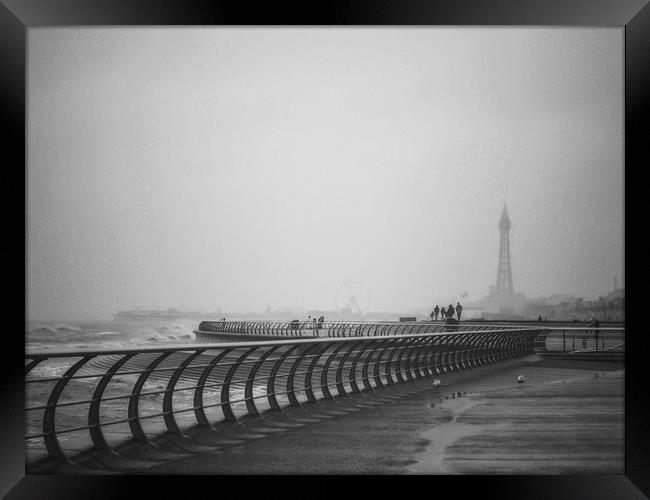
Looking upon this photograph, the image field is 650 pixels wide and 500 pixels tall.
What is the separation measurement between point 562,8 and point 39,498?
6950 mm

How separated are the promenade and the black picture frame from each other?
0.28 meters

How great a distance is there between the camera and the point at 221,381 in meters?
14.0

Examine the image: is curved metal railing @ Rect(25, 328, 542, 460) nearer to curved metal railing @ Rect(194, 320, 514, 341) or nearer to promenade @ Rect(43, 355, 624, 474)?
promenade @ Rect(43, 355, 624, 474)

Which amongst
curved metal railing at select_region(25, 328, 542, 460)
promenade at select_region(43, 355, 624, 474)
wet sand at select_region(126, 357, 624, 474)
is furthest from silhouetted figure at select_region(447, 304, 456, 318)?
promenade at select_region(43, 355, 624, 474)

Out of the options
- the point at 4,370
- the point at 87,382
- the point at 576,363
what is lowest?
the point at 87,382

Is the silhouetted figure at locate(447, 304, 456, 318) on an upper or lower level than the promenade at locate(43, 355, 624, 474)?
upper

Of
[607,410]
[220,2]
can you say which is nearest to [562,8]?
[220,2]

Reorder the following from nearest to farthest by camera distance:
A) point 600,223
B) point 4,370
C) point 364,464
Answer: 1. point 4,370
2. point 364,464
3. point 600,223

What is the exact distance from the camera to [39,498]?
23.8ft

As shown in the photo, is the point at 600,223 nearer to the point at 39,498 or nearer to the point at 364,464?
the point at 364,464

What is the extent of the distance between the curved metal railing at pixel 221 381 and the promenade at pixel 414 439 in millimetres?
267

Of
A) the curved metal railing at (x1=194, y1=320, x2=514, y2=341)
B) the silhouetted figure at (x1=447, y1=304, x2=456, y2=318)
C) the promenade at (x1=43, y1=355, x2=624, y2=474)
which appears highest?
the silhouetted figure at (x1=447, y1=304, x2=456, y2=318)

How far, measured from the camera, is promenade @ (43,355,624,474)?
694cm

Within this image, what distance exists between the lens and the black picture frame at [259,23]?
716 cm
